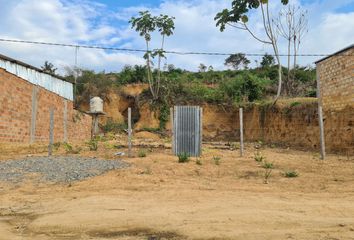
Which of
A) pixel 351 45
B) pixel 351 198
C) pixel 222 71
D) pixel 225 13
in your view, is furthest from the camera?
pixel 222 71

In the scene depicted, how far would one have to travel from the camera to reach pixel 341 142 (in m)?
16.1

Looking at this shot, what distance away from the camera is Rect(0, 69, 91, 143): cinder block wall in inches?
613

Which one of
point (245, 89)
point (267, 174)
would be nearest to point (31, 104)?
point (267, 174)

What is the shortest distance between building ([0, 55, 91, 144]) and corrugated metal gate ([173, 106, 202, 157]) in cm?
745

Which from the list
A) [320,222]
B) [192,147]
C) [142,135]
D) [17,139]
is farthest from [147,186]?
[142,135]

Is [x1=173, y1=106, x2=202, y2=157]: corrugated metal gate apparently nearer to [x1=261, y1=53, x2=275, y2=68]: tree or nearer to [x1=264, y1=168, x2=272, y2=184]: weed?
[x1=264, y1=168, x2=272, y2=184]: weed

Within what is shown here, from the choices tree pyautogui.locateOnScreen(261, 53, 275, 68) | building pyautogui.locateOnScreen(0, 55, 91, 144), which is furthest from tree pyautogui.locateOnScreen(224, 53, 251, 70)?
building pyautogui.locateOnScreen(0, 55, 91, 144)

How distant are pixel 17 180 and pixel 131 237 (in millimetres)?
4691

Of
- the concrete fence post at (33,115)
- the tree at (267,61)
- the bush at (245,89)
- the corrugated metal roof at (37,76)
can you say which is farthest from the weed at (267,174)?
the tree at (267,61)

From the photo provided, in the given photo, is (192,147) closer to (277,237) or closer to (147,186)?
(147,186)

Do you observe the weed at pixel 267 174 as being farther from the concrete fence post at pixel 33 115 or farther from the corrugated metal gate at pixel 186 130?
the concrete fence post at pixel 33 115

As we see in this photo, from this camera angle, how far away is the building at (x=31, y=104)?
51.3 ft

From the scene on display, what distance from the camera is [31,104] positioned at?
697 inches

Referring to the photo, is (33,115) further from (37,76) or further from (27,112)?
(37,76)
